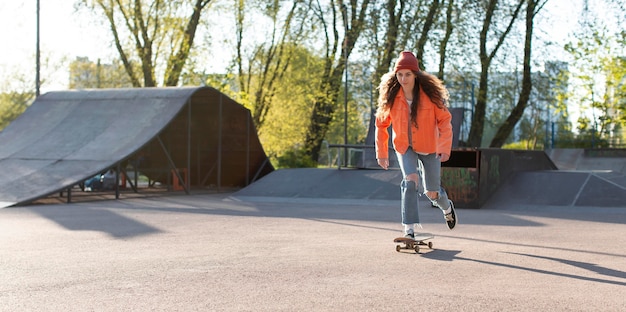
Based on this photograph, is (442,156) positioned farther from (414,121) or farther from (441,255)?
(441,255)

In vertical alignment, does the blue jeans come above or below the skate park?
above

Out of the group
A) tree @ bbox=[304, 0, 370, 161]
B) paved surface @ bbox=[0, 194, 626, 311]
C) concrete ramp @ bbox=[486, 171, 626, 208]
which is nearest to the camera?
paved surface @ bbox=[0, 194, 626, 311]

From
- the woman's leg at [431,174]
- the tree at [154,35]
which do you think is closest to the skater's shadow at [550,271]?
the woman's leg at [431,174]

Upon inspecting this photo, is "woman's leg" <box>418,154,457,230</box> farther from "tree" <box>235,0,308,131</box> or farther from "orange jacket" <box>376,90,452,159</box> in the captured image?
"tree" <box>235,0,308,131</box>

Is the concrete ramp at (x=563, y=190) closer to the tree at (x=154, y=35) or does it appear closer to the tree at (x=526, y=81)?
the tree at (x=526, y=81)

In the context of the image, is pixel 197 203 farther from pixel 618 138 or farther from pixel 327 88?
pixel 618 138

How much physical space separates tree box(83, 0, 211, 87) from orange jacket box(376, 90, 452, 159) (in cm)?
2830

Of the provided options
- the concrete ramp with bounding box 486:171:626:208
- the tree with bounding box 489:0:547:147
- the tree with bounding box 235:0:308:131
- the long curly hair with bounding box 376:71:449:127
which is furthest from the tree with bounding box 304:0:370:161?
the long curly hair with bounding box 376:71:449:127

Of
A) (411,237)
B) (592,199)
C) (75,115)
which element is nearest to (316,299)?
(411,237)

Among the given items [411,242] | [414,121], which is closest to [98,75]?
[414,121]

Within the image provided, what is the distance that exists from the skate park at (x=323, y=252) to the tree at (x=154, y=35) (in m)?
19.0

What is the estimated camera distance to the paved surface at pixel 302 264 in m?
4.81

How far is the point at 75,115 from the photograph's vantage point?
19.1 meters

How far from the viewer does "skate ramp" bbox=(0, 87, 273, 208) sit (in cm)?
1585
